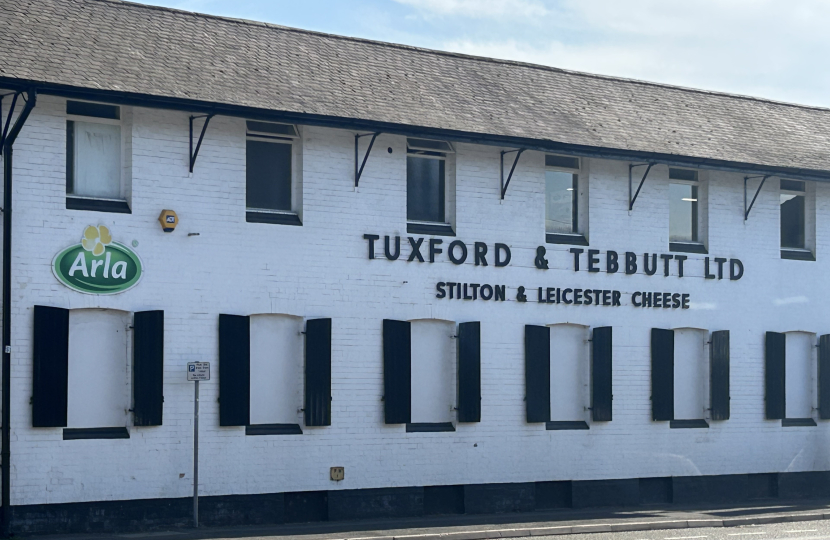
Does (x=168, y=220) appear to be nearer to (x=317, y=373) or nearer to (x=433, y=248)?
(x=317, y=373)

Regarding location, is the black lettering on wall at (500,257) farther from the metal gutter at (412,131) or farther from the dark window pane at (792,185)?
the dark window pane at (792,185)

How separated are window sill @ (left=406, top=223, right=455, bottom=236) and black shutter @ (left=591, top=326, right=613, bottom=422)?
Answer: 353 cm

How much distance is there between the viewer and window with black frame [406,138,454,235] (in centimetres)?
2123

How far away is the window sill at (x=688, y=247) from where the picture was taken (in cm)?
2384

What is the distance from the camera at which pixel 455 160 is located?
21453 mm

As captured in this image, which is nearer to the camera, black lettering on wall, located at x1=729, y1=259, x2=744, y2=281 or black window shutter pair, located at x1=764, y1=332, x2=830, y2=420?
black lettering on wall, located at x1=729, y1=259, x2=744, y2=281

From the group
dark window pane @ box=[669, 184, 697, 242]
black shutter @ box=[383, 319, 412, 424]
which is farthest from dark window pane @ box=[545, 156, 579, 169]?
black shutter @ box=[383, 319, 412, 424]

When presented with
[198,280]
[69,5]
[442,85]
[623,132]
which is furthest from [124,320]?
[623,132]

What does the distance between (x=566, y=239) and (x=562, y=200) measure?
2.46ft

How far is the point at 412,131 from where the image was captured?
20141 millimetres

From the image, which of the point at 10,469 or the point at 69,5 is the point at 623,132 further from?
the point at 10,469

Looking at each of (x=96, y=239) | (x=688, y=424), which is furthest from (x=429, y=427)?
(x=96, y=239)

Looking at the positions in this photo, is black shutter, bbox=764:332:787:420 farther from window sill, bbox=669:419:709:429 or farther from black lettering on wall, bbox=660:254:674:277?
black lettering on wall, bbox=660:254:674:277

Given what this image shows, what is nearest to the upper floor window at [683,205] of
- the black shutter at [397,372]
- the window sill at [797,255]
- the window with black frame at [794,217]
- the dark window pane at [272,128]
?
the window sill at [797,255]
